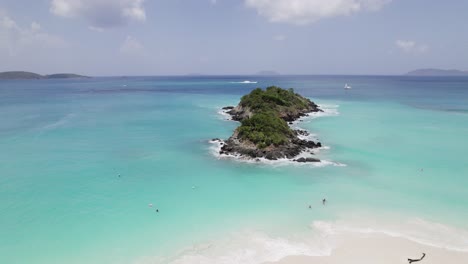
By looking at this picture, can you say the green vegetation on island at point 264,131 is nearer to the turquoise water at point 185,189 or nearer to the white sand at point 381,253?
the turquoise water at point 185,189

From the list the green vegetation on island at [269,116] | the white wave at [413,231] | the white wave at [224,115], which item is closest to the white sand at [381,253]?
the white wave at [413,231]

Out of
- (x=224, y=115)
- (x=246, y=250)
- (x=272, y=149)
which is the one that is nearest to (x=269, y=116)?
(x=272, y=149)

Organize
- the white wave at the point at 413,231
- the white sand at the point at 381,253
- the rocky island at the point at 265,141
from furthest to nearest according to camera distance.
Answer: the rocky island at the point at 265,141
the white wave at the point at 413,231
the white sand at the point at 381,253

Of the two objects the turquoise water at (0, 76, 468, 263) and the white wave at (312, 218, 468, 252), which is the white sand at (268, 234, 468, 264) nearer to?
the white wave at (312, 218, 468, 252)

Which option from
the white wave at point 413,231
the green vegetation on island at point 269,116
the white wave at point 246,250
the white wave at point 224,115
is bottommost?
the white wave at point 246,250

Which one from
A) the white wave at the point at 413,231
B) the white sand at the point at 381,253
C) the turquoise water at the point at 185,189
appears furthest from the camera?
the turquoise water at the point at 185,189

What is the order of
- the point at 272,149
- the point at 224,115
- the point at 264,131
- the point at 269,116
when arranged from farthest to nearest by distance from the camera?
the point at 224,115
the point at 269,116
the point at 264,131
the point at 272,149

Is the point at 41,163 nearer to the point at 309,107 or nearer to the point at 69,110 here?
the point at 69,110

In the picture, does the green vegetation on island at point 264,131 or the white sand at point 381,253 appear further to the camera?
the green vegetation on island at point 264,131

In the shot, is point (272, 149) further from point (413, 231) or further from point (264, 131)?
point (413, 231)
